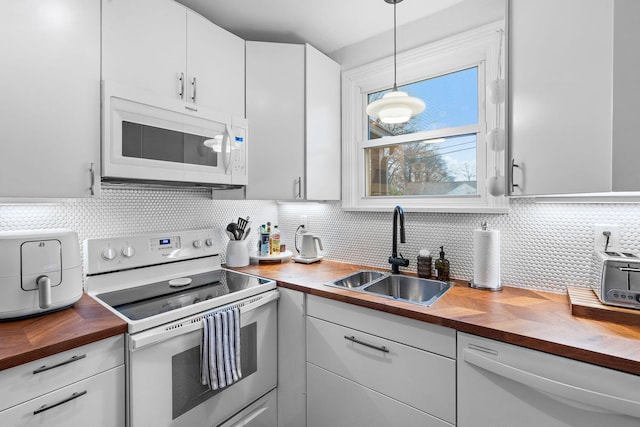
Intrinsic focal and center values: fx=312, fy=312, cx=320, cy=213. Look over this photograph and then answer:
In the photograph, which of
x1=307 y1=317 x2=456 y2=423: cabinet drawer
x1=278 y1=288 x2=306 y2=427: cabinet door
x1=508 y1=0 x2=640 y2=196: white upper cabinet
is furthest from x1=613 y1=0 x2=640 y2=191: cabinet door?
x1=278 y1=288 x2=306 y2=427: cabinet door

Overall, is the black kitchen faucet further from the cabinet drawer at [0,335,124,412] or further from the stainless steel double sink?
the cabinet drawer at [0,335,124,412]

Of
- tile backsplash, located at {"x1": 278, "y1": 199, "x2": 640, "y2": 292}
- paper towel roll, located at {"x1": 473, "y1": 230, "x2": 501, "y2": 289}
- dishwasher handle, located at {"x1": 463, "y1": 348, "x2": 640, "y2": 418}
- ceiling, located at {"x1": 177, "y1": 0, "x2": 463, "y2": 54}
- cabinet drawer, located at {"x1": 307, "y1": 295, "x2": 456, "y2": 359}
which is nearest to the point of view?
dishwasher handle, located at {"x1": 463, "y1": 348, "x2": 640, "y2": 418}

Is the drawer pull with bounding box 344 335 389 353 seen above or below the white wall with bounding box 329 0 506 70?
below

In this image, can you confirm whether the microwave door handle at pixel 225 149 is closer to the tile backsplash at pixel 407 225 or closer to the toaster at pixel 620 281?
the tile backsplash at pixel 407 225

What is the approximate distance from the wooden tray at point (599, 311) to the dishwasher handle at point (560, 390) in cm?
36

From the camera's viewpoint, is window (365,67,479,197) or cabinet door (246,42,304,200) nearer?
window (365,67,479,197)

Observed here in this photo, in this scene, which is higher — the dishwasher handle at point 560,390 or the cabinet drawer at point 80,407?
the dishwasher handle at point 560,390

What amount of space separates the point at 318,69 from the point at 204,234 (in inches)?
52.5

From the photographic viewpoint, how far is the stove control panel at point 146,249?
1.59 m

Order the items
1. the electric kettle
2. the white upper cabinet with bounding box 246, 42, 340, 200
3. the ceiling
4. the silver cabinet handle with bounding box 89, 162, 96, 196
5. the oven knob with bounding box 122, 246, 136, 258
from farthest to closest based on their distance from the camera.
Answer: the electric kettle < the white upper cabinet with bounding box 246, 42, 340, 200 < the ceiling < the oven knob with bounding box 122, 246, 136, 258 < the silver cabinet handle with bounding box 89, 162, 96, 196

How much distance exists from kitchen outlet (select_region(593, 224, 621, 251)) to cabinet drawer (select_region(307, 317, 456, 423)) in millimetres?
884

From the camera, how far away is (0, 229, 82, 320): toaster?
1129mm

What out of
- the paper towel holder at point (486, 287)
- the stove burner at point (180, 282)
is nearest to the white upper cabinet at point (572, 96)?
the paper towel holder at point (486, 287)

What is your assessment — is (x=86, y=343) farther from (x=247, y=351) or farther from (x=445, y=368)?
(x=445, y=368)
